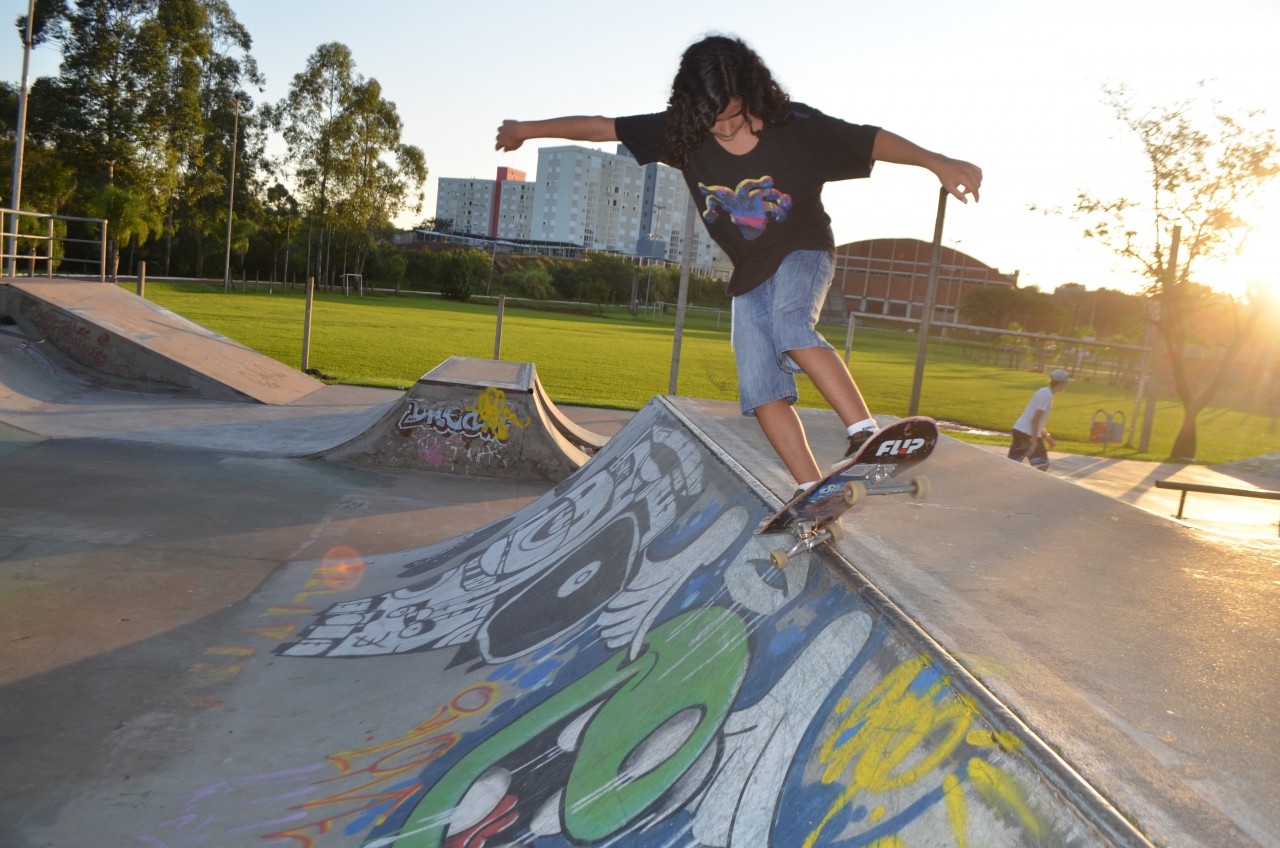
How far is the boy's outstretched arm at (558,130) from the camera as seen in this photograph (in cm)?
346

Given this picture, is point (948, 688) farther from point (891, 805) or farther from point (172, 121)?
point (172, 121)

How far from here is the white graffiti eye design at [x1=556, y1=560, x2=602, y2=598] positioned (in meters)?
4.12

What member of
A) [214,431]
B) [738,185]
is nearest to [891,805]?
[738,185]

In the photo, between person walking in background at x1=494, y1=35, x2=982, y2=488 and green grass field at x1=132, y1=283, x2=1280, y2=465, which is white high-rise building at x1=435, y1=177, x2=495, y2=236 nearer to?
green grass field at x1=132, y1=283, x2=1280, y2=465

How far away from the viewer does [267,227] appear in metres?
51.7

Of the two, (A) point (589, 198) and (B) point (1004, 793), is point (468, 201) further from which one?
(B) point (1004, 793)

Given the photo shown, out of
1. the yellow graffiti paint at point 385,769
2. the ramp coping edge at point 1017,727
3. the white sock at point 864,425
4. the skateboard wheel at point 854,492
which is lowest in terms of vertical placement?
the yellow graffiti paint at point 385,769

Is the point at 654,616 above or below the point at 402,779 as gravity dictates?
above

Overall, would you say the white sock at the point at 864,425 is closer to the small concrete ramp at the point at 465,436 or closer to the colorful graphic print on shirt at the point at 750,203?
the colorful graphic print on shirt at the point at 750,203

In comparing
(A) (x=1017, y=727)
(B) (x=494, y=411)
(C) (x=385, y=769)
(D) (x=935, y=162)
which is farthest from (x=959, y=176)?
(B) (x=494, y=411)

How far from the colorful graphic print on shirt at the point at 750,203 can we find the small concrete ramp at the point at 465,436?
244 inches

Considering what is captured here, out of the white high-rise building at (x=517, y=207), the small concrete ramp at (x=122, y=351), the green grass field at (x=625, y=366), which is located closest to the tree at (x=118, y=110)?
the green grass field at (x=625, y=366)

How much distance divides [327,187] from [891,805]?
48247mm

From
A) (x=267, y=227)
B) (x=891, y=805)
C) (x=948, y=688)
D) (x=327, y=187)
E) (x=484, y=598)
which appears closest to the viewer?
(x=891, y=805)
